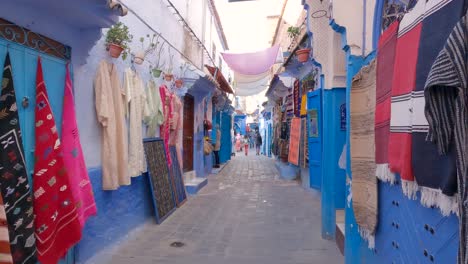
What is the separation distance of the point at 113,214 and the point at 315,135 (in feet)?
11.6

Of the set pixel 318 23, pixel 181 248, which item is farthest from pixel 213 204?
pixel 318 23

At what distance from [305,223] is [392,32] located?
13.8 ft

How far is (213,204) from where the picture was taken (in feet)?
24.1

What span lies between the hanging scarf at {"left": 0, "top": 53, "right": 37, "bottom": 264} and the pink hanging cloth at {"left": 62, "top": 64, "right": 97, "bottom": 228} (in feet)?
1.65

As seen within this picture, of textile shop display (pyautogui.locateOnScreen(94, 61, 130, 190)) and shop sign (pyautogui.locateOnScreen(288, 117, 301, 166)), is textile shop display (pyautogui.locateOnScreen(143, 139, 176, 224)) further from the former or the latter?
shop sign (pyautogui.locateOnScreen(288, 117, 301, 166))

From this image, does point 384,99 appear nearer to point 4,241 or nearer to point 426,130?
point 426,130

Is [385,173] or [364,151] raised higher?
[364,151]

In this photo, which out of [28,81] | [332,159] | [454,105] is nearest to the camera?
[454,105]

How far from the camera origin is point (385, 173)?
7.62 ft

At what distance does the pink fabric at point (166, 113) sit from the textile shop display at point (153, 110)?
0.35 meters

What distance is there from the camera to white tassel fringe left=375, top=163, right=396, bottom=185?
2239 mm

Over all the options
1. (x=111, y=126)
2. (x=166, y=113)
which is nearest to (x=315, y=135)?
(x=166, y=113)

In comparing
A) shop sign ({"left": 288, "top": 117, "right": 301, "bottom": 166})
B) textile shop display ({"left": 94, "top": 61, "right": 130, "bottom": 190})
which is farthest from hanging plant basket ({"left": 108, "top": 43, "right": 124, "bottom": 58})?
shop sign ({"left": 288, "top": 117, "right": 301, "bottom": 166})

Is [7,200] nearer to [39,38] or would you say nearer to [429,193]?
[39,38]
